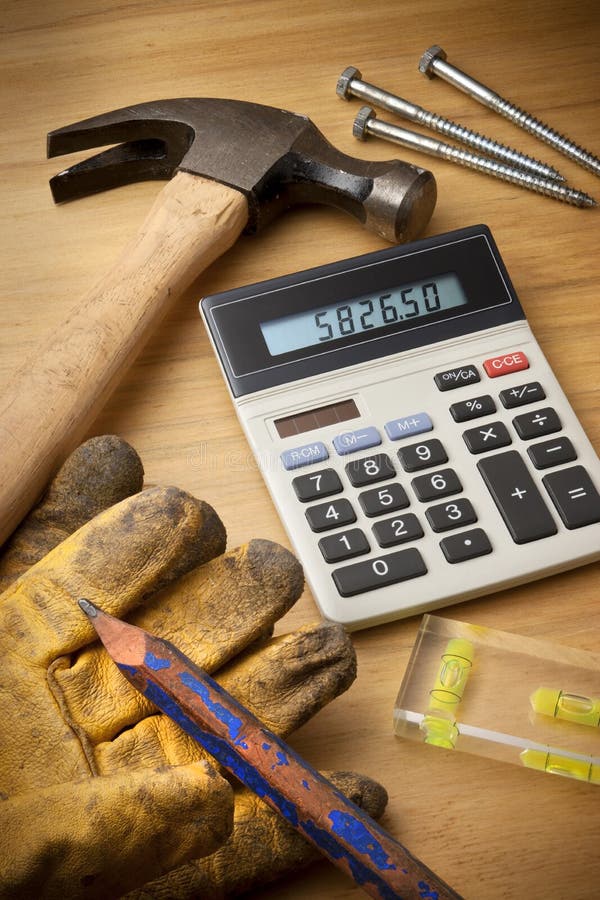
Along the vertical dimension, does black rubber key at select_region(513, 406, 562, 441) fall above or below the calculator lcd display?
below

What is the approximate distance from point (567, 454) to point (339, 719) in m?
0.28

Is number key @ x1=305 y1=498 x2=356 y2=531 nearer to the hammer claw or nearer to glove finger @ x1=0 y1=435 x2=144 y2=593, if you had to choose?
glove finger @ x1=0 y1=435 x2=144 y2=593

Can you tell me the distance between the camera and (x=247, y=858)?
24.1 inches

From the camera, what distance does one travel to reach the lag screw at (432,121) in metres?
1.01

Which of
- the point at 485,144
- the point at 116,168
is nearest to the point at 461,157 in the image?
the point at 485,144

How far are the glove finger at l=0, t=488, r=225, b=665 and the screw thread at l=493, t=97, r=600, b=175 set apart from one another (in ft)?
2.00

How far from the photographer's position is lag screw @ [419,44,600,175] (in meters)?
1.03

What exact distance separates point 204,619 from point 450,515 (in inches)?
9.0

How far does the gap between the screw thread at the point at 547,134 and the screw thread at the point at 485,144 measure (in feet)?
0.11

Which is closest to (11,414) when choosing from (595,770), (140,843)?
(140,843)

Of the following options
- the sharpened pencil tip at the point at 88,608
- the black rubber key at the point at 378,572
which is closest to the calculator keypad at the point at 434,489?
the black rubber key at the point at 378,572

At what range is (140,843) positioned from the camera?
1.74 ft

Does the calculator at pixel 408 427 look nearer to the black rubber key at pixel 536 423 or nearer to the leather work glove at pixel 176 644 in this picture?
the black rubber key at pixel 536 423

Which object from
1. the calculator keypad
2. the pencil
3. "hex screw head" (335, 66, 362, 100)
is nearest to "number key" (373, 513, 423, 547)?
the calculator keypad
